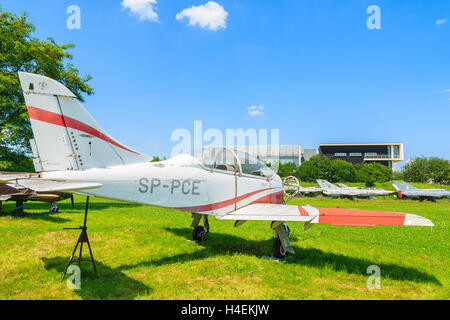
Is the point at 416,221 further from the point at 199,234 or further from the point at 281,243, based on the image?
the point at 199,234

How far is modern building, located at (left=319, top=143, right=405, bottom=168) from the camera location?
10488 cm

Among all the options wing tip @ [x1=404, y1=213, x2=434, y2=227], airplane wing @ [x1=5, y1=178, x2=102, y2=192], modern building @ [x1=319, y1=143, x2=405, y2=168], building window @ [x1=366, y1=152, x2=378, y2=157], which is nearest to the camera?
airplane wing @ [x1=5, y1=178, x2=102, y2=192]

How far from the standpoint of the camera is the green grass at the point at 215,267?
4660 mm

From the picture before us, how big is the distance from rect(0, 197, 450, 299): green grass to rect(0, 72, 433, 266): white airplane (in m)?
1.18

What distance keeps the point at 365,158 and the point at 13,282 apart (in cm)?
11867

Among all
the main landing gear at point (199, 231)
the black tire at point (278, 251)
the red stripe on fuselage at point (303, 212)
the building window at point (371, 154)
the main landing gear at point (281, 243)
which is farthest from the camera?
the building window at point (371, 154)

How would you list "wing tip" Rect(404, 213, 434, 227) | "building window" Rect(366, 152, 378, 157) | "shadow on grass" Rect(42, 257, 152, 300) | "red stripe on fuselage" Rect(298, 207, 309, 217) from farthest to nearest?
"building window" Rect(366, 152, 378, 157)
"red stripe on fuselage" Rect(298, 207, 309, 217)
"wing tip" Rect(404, 213, 434, 227)
"shadow on grass" Rect(42, 257, 152, 300)

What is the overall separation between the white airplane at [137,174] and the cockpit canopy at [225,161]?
0.08ft

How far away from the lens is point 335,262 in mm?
6492

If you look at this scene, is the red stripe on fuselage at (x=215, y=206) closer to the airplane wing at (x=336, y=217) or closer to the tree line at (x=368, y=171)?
the airplane wing at (x=336, y=217)

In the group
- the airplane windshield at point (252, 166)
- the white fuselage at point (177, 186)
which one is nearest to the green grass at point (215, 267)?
the white fuselage at point (177, 186)

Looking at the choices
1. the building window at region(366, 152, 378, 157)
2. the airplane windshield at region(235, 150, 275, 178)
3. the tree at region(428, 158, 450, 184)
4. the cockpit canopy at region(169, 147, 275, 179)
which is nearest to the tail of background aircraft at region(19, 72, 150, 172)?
the cockpit canopy at region(169, 147, 275, 179)

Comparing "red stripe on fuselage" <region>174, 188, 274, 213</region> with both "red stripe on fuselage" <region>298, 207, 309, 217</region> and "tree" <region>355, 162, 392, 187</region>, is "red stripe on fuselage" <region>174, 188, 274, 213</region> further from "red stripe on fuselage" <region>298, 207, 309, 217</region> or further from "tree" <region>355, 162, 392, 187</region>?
"tree" <region>355, 162, 392, 187</region>

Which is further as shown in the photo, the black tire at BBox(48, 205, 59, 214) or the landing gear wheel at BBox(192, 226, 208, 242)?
the black tire at BBox(48, 205, 59, 214)
